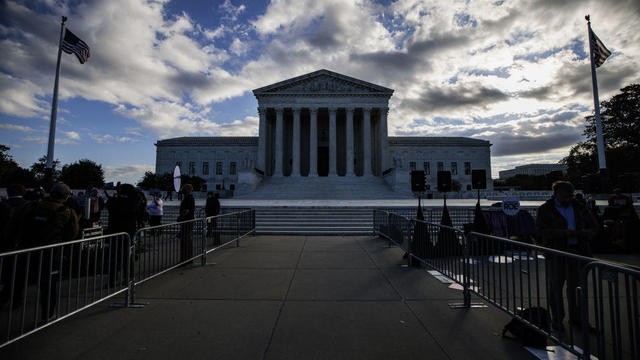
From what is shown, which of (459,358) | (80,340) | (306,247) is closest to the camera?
(459,358)

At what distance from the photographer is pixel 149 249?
5.96 meters

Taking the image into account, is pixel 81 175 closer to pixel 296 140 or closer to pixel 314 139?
pixel 296 140

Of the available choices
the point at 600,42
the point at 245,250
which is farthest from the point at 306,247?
the point at 600,42

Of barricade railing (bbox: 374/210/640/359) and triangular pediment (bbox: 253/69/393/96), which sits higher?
triangular pediment (bbox: 253/69/393/96)

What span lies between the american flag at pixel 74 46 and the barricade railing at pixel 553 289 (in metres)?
20.4

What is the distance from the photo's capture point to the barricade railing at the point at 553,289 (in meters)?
2.58

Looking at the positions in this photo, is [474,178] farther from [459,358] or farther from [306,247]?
[459,358]

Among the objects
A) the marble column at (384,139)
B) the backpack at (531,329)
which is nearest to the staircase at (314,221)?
the backpack at (531,329)

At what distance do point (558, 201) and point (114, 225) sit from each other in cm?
795

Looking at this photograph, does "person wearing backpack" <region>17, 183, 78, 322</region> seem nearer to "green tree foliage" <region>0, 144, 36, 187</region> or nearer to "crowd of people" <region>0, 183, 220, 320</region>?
"crowd of people" <region>0, 183, 220, 320</region>

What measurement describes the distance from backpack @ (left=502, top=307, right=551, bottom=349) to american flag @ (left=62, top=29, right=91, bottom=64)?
22918mm

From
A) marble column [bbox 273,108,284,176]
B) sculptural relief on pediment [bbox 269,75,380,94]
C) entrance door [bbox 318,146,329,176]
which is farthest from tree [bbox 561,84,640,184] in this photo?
marble column [bbox 273,108,284,176]

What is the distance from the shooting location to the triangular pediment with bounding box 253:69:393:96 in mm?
48406

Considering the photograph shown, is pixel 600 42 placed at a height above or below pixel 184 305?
above
